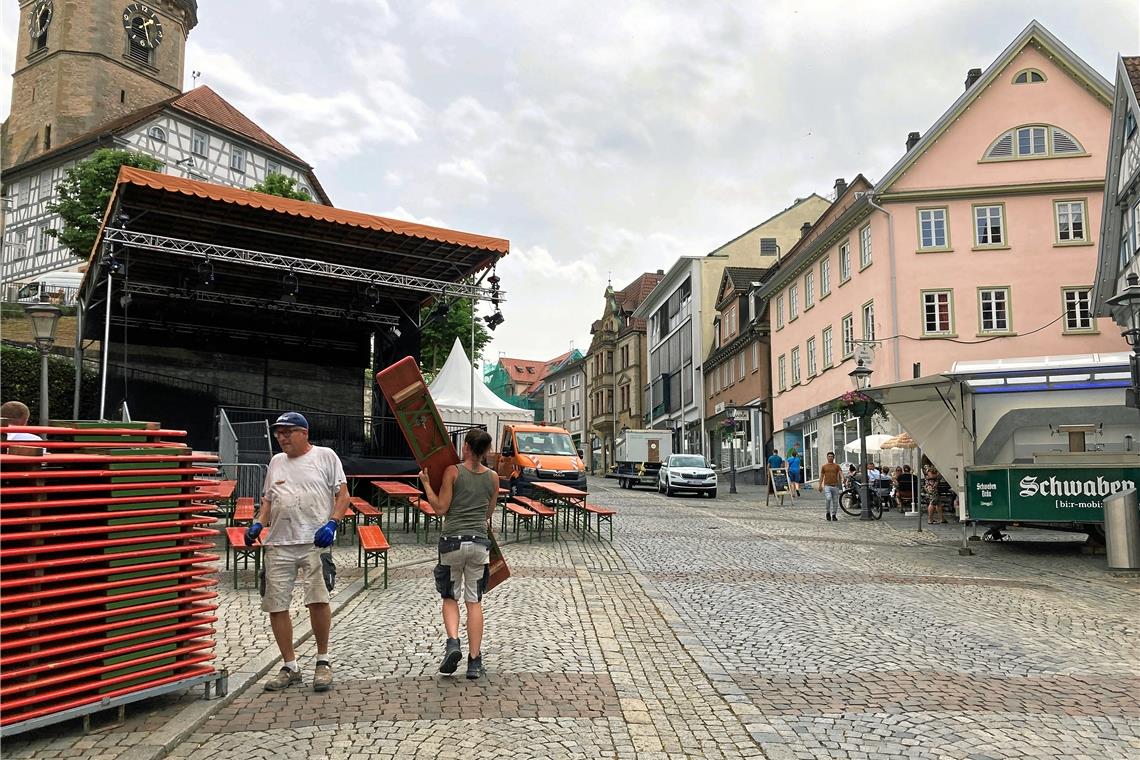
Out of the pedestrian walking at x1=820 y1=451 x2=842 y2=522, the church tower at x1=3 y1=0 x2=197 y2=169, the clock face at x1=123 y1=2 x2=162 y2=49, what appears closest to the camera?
→ the pedestrian walking at x1=820 y1=451 x2=842 y2=522

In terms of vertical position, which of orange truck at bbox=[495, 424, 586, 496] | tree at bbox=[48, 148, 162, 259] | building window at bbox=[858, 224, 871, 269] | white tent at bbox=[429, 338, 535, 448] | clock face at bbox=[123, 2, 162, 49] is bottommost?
orange truck at bbox=[495, 424, 586, 496]

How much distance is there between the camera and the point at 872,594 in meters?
10.4

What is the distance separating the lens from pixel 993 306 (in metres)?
31.2

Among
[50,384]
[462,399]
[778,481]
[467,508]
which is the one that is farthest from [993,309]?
[50,384]

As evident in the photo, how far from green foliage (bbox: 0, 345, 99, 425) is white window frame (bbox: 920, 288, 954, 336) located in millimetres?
25147

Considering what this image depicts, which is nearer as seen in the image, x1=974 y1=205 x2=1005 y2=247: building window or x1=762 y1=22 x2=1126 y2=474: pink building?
x1=762 y1=22 x2=1126 y2=474: pink building

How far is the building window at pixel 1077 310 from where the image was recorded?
30422 millimetres

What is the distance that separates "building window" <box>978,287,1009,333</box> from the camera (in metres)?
31.0

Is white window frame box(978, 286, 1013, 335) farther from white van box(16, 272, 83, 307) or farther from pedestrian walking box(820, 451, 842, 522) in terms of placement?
A: white van box(16, 272, 83, 307)

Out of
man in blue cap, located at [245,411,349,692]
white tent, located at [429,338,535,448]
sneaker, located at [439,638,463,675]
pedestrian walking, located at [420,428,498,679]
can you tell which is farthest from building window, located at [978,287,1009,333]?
man in blue cap, located at [245,411,349,692]

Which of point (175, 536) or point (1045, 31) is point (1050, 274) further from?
point (175, 536)

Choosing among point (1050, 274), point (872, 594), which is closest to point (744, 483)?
point (1050, 274)

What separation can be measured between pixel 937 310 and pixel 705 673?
2716 centimetres

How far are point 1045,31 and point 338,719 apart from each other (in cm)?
3309
